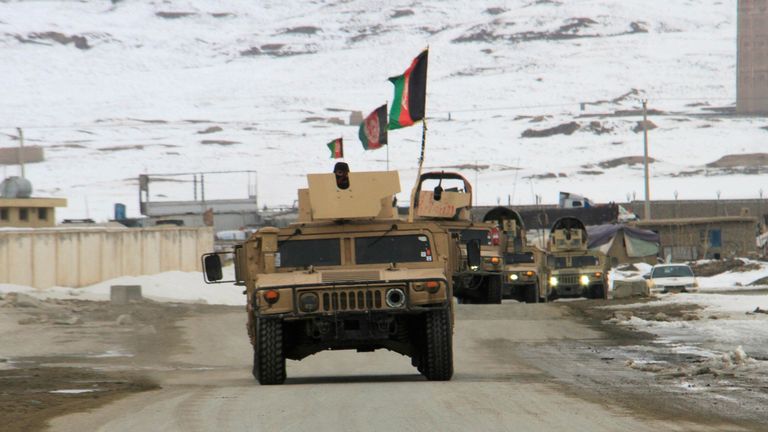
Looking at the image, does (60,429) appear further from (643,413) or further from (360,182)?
(360,182)

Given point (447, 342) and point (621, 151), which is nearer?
point (447, 342)

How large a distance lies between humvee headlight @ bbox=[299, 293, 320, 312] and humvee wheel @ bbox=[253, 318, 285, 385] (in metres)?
0.38

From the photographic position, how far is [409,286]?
15539 millimetres

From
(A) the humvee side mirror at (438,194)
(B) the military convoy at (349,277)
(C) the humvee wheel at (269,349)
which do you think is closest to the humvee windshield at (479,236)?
(A) the humvee side mirror at (438,194)

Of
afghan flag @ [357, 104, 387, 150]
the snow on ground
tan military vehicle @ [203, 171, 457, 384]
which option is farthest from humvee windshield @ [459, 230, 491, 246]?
the snow on ground

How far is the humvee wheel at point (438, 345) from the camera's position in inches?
618

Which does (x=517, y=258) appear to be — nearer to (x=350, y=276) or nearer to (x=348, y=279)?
(x=350, y=276)

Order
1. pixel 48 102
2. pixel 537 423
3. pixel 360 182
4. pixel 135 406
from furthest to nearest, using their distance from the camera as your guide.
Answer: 1. pixel 48 102
2. pixel 360 182
3. pixel 135 406
4. pixel 537 423

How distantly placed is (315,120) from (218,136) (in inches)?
779

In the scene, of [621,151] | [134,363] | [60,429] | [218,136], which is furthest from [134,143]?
[60,429]

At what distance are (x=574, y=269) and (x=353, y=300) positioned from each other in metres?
27.5

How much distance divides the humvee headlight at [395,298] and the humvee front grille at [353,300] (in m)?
0.08

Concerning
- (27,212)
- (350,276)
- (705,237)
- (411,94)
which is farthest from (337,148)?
(705,237)

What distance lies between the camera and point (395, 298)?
15547 millimetres
